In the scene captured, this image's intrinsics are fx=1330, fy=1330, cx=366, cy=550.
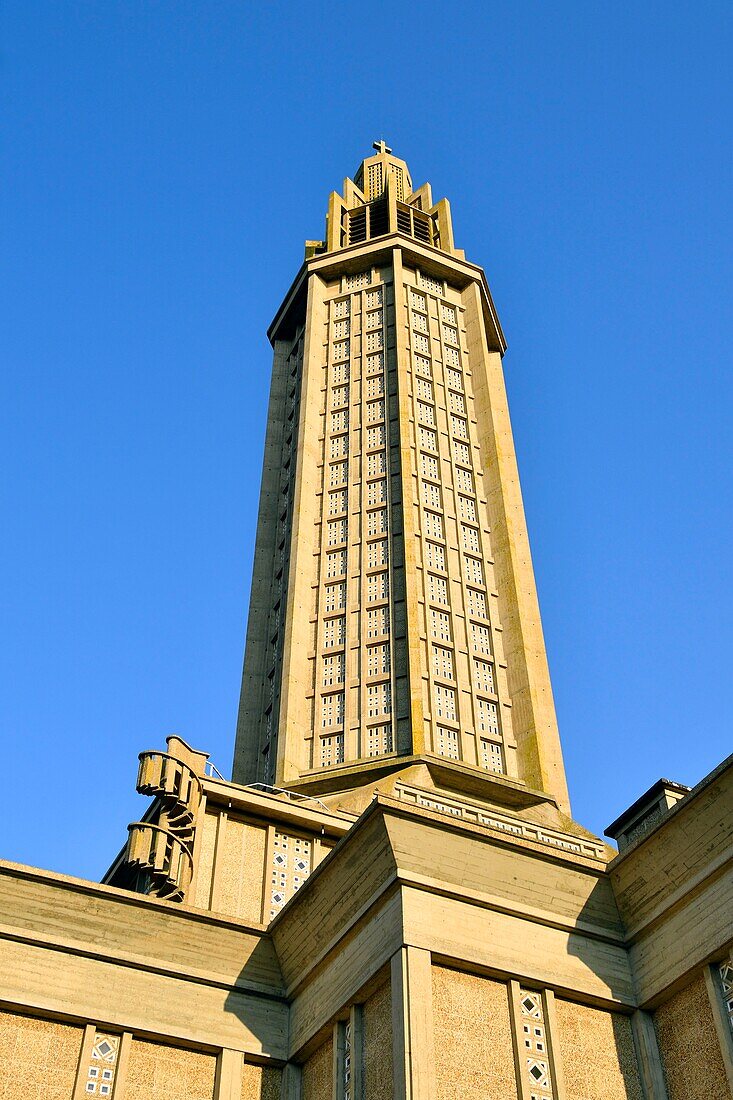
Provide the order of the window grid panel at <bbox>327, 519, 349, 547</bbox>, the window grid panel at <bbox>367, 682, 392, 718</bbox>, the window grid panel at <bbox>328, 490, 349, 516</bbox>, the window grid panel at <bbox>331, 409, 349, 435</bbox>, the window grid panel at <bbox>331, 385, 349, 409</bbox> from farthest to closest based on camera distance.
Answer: the window grid panel at <bbox>331, 385, 349, 409</bbox>
the window grid panel at <bbox>331, 409, 349, 435</bbox>
the window grid panel at <bbox>328, 490, 349, 516</bbox>
the window grid panel at <bbox>327, 519, 349, 547</bbox>
the window grid panel at <bbox>367, 682, 392, 718</bbox>

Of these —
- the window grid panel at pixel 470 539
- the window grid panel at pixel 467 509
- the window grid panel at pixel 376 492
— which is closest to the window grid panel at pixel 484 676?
the window grid panel at pixel 470 539

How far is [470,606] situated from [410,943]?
16.1m

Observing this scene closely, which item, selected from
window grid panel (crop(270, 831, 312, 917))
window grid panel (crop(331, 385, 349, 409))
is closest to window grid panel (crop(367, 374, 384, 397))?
window grid panel (crop(331, 385, 349, 409))

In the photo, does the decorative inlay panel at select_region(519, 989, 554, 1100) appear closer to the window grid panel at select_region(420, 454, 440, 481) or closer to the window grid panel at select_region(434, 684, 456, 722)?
the window grid panel at select_region(434, 684, 456, 722)

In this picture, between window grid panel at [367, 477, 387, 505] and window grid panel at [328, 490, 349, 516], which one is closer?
window grid panel at [367, 477, 387, 505]

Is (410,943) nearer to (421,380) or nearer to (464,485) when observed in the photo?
(464,485)

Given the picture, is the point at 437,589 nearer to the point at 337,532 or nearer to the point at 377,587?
the point at 377,587

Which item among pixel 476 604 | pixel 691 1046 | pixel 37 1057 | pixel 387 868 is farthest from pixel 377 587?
pixel 691 1046

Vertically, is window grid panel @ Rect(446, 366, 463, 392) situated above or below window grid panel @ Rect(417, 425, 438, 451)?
above

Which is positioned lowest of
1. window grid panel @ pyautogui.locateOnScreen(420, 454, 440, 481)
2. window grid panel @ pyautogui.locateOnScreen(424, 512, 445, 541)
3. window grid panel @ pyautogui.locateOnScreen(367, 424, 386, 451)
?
window grid panel @ pyautogui.locateOnScreen(424, 512, 445, 541)

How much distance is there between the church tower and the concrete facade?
0.26 ft

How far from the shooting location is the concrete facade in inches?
597

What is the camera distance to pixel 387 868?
15781 millimetres

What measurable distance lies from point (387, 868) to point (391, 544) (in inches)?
621
